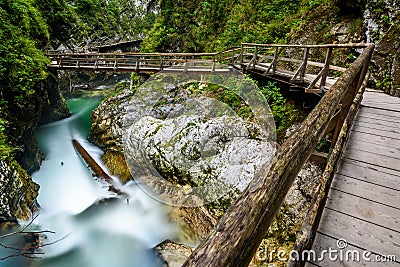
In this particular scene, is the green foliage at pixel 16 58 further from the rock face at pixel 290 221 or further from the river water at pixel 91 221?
the rock face at pixel 290 221

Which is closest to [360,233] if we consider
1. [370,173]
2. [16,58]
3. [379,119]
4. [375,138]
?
[370,173]

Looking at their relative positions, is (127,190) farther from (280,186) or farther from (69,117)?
(69,117)

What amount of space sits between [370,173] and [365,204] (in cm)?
51

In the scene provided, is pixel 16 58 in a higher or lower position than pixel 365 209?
higher

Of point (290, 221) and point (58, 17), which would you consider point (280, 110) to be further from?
point (58, 17)

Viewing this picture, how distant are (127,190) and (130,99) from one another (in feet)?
16.1

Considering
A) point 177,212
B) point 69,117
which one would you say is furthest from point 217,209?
point 69,117

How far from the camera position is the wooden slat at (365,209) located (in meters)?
1.57

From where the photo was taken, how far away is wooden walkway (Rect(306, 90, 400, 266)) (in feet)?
4.52

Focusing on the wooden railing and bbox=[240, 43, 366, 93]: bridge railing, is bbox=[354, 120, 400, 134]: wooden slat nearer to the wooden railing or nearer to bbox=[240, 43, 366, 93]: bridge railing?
bbox=[240, 43, 366, 93]: bridge railing

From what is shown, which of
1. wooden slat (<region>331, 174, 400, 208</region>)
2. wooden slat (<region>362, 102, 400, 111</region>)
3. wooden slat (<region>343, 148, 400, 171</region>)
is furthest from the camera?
wooden slat (<region>362, 102, 400, 111</region>)

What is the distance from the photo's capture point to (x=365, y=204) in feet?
5.64

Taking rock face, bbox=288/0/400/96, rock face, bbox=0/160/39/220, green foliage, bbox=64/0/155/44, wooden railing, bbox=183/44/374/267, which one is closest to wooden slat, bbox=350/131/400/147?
wooden railing, bbox=183/44/374/267

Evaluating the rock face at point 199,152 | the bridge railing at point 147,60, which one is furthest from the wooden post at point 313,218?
the bridge railing at point 147,60
